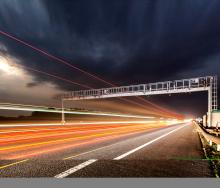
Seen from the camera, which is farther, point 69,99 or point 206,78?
point 69,99

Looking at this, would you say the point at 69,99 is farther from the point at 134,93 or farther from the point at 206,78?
the point at 206,78

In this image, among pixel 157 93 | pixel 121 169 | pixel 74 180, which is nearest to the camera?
pixel 74 180

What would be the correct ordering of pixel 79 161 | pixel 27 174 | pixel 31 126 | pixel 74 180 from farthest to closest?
pixel 31 126, pixel 79 161, pixel 27 174, pixel 74 180

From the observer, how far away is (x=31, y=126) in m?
22.9

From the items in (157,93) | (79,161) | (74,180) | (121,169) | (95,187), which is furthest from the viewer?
(157,93)

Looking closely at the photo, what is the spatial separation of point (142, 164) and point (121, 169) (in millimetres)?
1047

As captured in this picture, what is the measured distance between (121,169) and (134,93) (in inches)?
2137

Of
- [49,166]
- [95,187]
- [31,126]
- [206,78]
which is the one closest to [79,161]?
[49,166]

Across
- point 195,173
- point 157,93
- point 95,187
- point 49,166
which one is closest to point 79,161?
point 49,166

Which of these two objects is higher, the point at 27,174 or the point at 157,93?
the point at 157,93

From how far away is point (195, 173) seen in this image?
6.16 metres

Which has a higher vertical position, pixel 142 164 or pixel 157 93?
pixel 157 93

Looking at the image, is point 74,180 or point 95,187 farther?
point 74,180

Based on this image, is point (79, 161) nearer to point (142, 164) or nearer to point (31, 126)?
point (142, 164)
